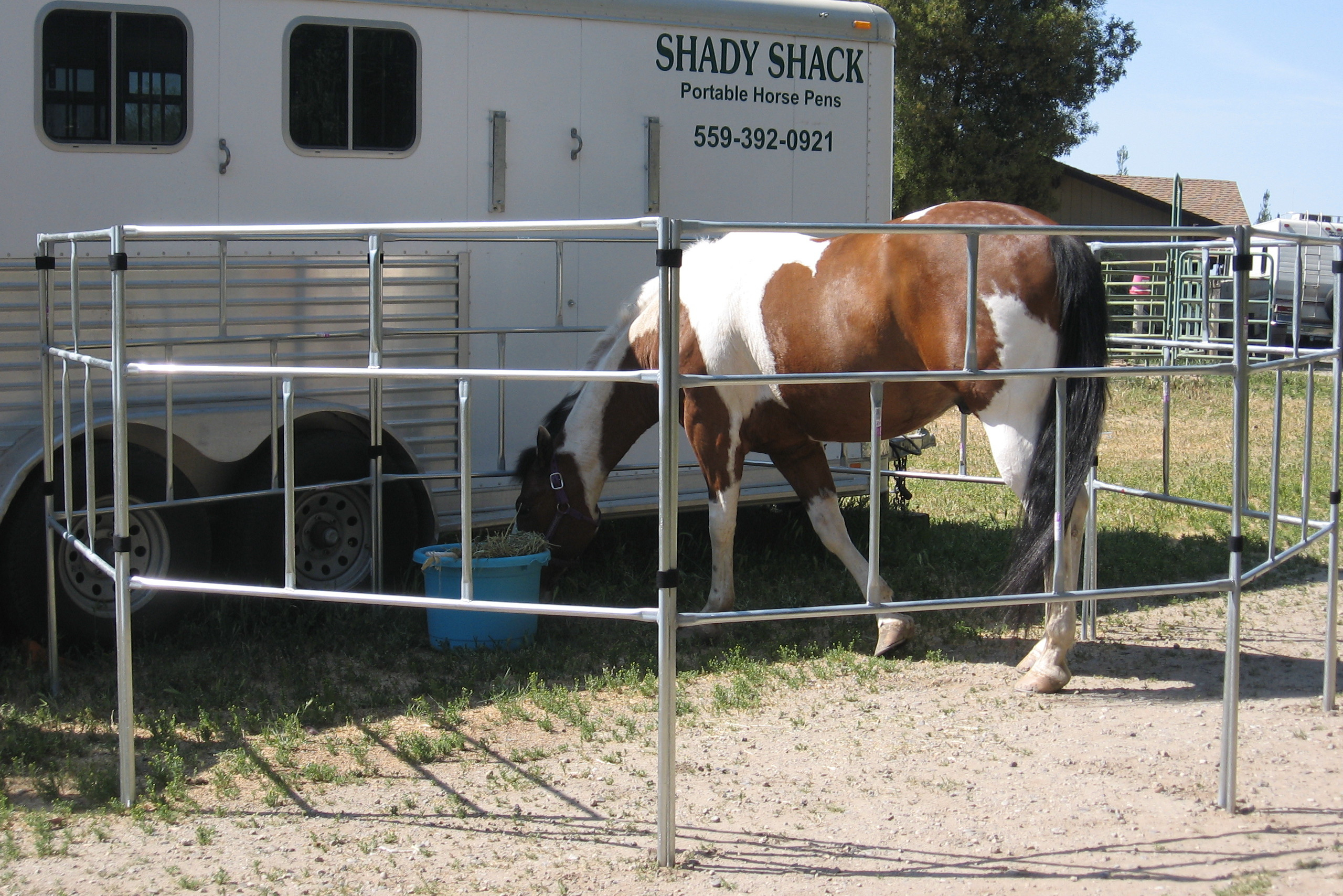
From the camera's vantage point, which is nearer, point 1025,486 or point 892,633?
point 1025,486

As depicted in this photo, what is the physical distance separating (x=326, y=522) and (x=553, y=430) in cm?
127

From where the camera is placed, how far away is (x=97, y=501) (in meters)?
5.79

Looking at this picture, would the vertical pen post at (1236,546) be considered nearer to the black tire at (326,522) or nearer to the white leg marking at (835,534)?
the white leg marking at (835,534)

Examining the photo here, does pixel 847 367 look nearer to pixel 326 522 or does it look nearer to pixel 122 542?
pixel 326 522

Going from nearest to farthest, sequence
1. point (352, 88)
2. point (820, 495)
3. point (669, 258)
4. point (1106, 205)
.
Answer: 1. point (669, 258)
2. point (352, 88)
3. point (820, 495)
4. point (1106, 205)

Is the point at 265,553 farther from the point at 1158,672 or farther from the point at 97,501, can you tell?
the point at 1158,672

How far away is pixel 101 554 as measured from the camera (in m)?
5.89

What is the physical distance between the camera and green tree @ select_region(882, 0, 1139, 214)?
26.1m

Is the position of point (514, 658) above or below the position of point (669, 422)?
below

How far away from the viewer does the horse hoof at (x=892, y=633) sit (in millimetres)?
5750

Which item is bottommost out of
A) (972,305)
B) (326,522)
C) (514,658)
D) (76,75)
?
(514,658)

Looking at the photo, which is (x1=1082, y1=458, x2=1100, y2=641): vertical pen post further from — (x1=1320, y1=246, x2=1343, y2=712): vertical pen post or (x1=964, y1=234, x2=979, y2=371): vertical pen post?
(x1=964, y1=234, x2=979, y2=371): vertical pen post

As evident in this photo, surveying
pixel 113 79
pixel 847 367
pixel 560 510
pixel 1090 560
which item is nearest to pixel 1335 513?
pixel 1090 560

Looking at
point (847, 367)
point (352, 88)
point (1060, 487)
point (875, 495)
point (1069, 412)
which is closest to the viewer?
point (875, 495)
